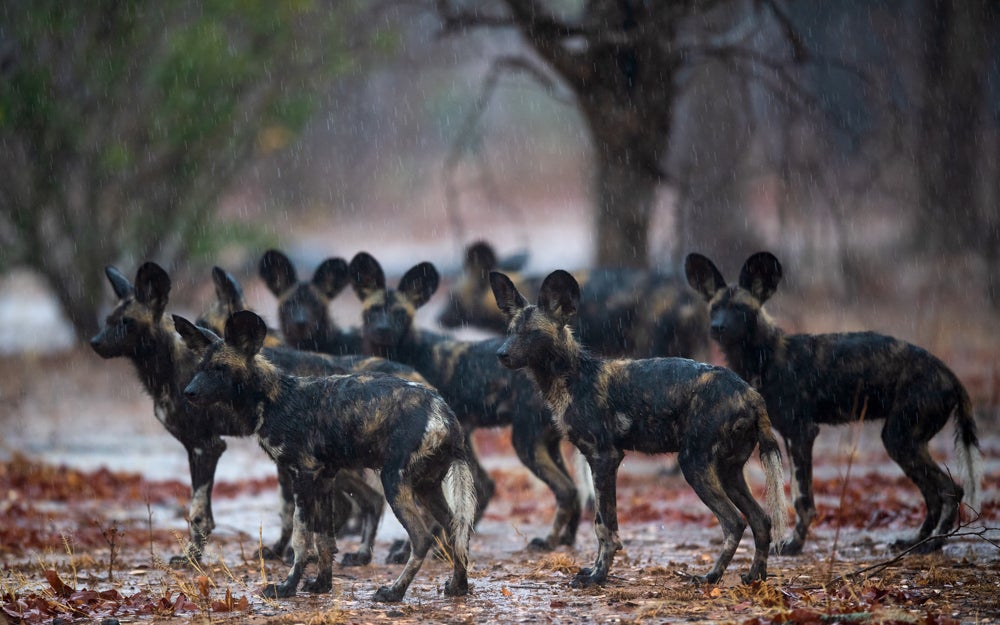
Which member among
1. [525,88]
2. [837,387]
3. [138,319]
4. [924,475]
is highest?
[525,88]

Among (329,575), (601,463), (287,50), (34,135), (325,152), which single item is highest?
(325,152)

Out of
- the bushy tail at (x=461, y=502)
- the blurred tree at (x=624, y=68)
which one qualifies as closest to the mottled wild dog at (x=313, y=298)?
the bushy tail at (x=461, y=502)

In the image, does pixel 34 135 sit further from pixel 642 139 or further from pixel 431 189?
pixel 431 189

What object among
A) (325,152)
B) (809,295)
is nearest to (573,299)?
(809,295)

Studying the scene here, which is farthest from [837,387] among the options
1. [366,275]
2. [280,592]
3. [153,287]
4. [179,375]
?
[153,287]

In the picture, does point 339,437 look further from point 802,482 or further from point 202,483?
point 802,482

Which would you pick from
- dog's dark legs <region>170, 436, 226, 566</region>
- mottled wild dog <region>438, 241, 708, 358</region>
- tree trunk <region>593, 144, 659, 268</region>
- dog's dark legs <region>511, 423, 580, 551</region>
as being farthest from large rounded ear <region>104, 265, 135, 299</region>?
tree trunk <region>593, 144, 659, 268</region>

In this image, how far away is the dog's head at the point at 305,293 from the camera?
8773mm

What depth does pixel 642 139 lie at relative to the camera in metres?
12.0

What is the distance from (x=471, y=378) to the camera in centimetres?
820

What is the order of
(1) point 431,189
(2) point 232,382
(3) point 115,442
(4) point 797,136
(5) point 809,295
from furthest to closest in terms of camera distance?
(1) point 431,189 < (4) point 797,136 < (5) point 809,295 < (3) point 115,442 < (2) point 232,382

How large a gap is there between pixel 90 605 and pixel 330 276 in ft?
11.4

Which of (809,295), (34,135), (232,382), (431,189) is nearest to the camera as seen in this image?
(232,382)

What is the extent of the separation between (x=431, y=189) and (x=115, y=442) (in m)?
33.8
